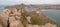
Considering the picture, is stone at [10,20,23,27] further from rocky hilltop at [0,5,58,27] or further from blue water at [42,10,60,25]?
blue water at [42,10,60,25]

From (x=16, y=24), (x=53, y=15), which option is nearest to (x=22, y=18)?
(x=16, y=24)

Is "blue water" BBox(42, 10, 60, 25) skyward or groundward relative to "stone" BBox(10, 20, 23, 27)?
skyward

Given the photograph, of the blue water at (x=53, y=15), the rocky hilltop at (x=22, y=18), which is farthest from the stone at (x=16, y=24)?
the blue water at (x=53, y=15)

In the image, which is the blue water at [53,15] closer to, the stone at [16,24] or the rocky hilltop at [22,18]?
the rocky hilltop at [22,18]

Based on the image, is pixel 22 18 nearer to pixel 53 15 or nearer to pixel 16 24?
pixel 16 24

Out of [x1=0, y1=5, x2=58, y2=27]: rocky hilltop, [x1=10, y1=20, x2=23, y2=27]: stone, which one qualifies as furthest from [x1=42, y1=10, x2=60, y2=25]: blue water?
[x1=10, y1=20, x2=23, y2=27]: stone

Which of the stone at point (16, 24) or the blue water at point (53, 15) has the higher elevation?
the blue water at point (53, 15)


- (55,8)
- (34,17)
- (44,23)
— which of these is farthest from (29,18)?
(55,8)

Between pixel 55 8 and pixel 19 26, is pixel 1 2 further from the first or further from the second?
pixel 55 8
